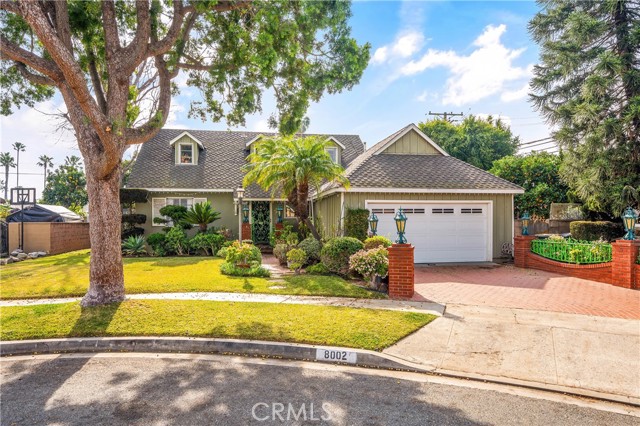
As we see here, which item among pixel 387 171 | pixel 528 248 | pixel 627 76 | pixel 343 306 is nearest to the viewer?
pixel 343 306

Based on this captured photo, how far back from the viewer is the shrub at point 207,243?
1662 cm

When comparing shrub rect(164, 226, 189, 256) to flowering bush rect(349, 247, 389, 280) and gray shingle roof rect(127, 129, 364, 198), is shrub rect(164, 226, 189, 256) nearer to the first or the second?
gray shingle roof rect(127, 129, 364, 198)

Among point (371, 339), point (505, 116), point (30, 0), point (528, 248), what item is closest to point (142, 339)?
point (371, 339)

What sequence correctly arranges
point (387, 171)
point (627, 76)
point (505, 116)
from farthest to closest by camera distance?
point (505, 116) < point (627, 76) < point (387, 171)

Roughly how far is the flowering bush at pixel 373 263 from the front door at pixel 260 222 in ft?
36.5

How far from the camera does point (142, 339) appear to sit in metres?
5.79

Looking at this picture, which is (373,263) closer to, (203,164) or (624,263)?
(624,263)

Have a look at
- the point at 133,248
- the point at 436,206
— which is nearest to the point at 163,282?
the point at 133,248

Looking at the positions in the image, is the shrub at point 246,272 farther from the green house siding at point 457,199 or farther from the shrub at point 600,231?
the shrub at point 600,231

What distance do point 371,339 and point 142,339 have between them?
372 cm

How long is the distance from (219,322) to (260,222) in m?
13.7

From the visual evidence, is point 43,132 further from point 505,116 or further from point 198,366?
point 505,116

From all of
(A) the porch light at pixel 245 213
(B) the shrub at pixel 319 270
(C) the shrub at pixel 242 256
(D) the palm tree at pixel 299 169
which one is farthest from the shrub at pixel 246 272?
(A) the porch light at pixel 245 213

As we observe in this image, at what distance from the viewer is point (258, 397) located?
4.09 m
